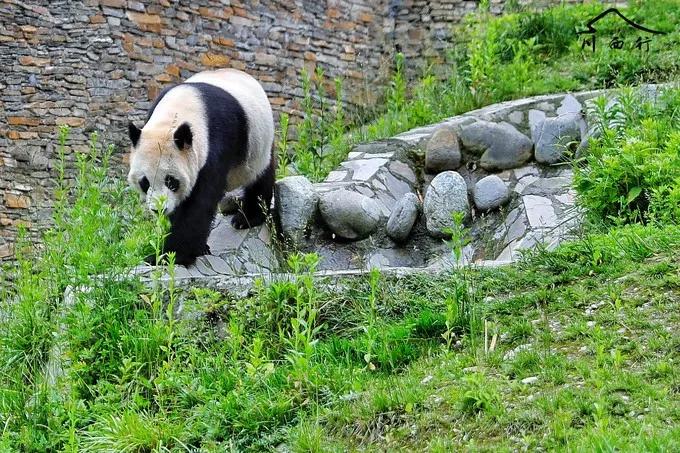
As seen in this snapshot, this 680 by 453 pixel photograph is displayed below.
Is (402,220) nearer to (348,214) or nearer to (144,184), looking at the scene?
(348,214)

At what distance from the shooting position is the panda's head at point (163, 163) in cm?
600

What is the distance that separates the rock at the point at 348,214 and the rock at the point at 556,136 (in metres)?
1.77

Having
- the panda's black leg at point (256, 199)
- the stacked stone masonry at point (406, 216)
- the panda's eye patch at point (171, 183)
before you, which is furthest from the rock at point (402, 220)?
the panda's eye patch at point (171, 183)

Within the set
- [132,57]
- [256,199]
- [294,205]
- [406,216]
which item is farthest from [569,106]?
[132,57]

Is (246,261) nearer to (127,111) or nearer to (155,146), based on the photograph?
(155,146)

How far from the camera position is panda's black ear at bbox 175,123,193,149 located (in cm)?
592

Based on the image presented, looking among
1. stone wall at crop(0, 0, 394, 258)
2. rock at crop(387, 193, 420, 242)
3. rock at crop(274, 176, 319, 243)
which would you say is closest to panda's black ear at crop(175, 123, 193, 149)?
rock at crop(274, 176, 319, 243)

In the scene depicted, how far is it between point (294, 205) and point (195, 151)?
1.49m

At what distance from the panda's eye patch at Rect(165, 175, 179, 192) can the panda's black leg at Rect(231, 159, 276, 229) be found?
121cm

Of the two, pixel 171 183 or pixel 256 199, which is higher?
pixel 171 183

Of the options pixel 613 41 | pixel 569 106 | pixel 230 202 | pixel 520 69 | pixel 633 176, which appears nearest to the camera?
pixel 633 176

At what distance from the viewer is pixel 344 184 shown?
8195 millimetres

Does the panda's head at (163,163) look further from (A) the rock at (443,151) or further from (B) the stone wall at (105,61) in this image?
(B) the stone wall at (105,61)

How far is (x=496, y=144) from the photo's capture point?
8.55 metres
